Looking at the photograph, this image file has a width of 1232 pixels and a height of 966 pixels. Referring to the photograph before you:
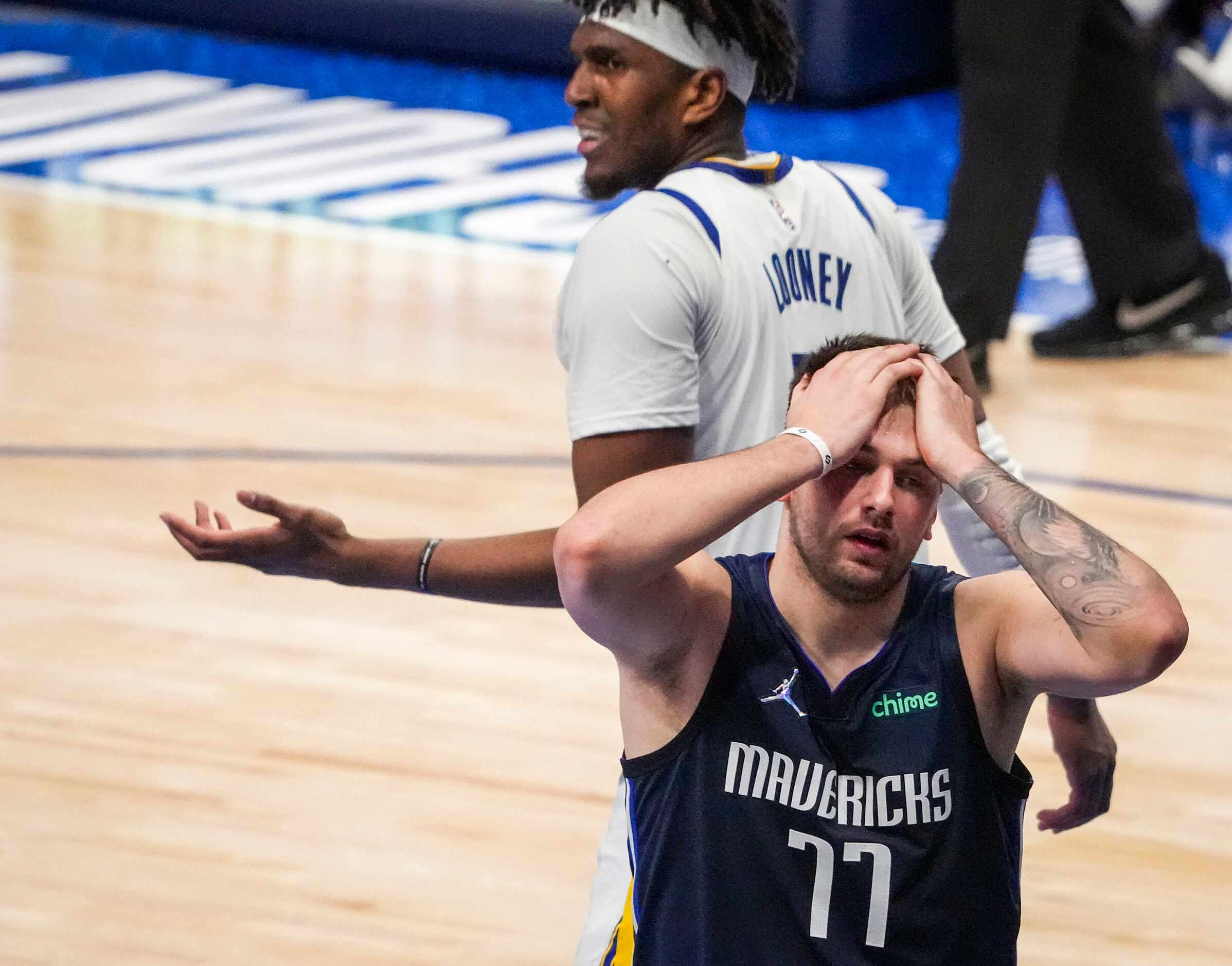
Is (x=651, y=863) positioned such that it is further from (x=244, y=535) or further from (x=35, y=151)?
(x=35, y=151)

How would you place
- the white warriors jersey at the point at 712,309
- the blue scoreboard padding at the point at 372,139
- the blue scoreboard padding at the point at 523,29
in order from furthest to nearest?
the blue scoreboard padding at the point at 523,29 → the blue scoreboard padding at the point at 372,139 → the white warriors jersey at the point at 712,309

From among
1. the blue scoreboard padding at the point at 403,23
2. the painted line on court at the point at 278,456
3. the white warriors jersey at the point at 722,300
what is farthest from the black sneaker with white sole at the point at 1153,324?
the white warriors jersey at the point at 722,300

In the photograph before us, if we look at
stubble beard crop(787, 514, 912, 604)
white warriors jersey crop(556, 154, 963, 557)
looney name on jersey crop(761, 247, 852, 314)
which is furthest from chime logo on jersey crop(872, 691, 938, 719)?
looney name on jersey crop(761, 247, 852, 314)

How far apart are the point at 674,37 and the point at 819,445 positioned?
2.64ft

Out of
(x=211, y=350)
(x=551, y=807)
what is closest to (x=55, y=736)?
(x=551, y=807)

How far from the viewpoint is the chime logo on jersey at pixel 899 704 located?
81.5 inches

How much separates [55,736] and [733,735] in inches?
72.8

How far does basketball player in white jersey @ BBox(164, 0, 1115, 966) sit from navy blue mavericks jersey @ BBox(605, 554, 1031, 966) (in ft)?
1.09

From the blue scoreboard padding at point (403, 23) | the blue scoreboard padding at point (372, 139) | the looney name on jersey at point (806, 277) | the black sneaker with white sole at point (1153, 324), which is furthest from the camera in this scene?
the blue scoreboard padding at point (403, 23)

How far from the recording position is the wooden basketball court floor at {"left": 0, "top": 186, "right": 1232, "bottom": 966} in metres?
3.11

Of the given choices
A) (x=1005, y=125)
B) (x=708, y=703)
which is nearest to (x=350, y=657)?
(x=708, y=703)

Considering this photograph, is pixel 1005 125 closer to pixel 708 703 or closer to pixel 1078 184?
pixel 1078 184

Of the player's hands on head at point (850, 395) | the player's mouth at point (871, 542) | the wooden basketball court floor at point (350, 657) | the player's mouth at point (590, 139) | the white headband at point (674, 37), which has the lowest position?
the wooden basketball court floor at point (350, 657)

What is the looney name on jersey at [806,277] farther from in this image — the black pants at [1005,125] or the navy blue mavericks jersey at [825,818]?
the black pants at [1005,125]
